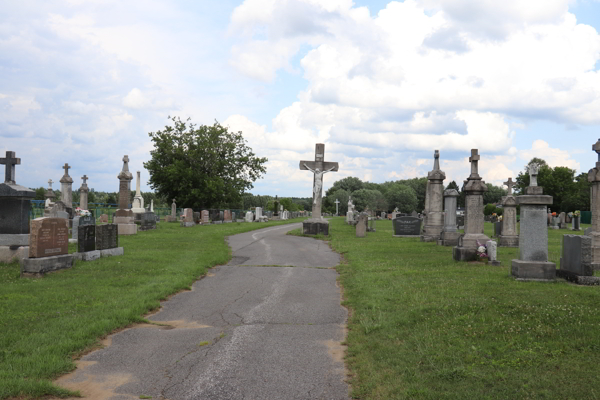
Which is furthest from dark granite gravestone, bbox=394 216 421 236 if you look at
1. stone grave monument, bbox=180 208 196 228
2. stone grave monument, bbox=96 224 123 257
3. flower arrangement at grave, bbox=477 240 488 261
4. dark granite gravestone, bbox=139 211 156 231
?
stone grave monument, bbox=96 224 123 257

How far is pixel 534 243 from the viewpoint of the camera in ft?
31.6

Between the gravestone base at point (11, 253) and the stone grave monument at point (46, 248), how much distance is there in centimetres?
150

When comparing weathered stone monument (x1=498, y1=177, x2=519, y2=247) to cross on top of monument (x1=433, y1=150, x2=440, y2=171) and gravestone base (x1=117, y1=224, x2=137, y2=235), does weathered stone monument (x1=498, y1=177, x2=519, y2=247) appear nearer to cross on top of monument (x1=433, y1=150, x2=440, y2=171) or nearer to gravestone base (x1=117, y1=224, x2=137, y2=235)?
cross on top of monument (x1=433, y1=150, x2=440, y2=171)

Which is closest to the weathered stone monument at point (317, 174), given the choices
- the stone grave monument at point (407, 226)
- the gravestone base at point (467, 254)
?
the stone grave monument at point (407, 226)

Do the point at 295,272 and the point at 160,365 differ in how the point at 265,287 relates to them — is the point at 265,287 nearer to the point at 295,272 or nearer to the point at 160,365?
the point at 295,272

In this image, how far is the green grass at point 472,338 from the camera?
422 cm

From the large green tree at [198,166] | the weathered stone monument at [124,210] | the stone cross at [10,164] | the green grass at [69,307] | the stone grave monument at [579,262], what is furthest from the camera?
the large green tree at [198,166]

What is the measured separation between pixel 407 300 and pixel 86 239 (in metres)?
9.04

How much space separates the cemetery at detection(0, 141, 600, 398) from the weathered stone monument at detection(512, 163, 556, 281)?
2 cm

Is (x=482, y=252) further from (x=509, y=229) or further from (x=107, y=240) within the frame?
(x=107, y=240)

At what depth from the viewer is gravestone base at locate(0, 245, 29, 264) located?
1150 centimetres

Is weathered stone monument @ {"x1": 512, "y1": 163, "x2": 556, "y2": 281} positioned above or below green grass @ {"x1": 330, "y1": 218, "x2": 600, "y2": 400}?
above

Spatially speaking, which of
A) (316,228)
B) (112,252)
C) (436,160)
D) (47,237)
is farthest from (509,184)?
(47,237)

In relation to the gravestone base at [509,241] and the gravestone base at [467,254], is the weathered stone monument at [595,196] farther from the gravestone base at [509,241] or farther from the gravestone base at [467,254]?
the gravestone base at [509,241]
